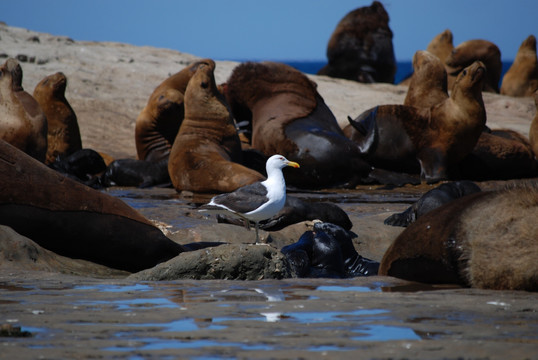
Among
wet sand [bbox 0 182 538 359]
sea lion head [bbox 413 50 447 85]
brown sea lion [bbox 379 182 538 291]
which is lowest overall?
wet sand [bbox 0 182 538 359]

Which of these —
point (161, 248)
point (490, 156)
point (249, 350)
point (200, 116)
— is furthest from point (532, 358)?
point (490, 156)

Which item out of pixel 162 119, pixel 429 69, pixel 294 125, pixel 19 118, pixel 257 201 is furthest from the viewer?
pixel 429 69

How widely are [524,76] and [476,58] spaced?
6.95 ft

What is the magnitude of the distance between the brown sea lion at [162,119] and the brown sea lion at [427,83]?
3490 mm

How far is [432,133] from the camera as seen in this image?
40.2 ft

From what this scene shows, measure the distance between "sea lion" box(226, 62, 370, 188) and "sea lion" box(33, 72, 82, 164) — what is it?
261 centimetres

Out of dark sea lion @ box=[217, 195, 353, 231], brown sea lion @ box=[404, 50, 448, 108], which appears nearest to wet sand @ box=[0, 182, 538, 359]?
dark sea lion @ box=[217, 195, 353, 231]

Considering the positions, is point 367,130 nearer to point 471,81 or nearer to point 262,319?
point 471,81

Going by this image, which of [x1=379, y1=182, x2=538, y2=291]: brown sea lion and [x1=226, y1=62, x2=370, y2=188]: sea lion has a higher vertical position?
[x1=226, y1=62, x2=370, y2=188]: sea lion

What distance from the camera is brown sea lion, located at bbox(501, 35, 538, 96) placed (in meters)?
22.2

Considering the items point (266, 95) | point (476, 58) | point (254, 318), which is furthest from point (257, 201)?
point (476, 58)

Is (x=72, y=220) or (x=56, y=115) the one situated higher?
(x=56, y=115)

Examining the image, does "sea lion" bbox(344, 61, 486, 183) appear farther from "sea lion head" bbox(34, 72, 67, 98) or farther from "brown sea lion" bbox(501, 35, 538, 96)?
"brown sea lion" bbox(501, 35, 538, 96)

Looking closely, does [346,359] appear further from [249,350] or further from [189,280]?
[189,280]
